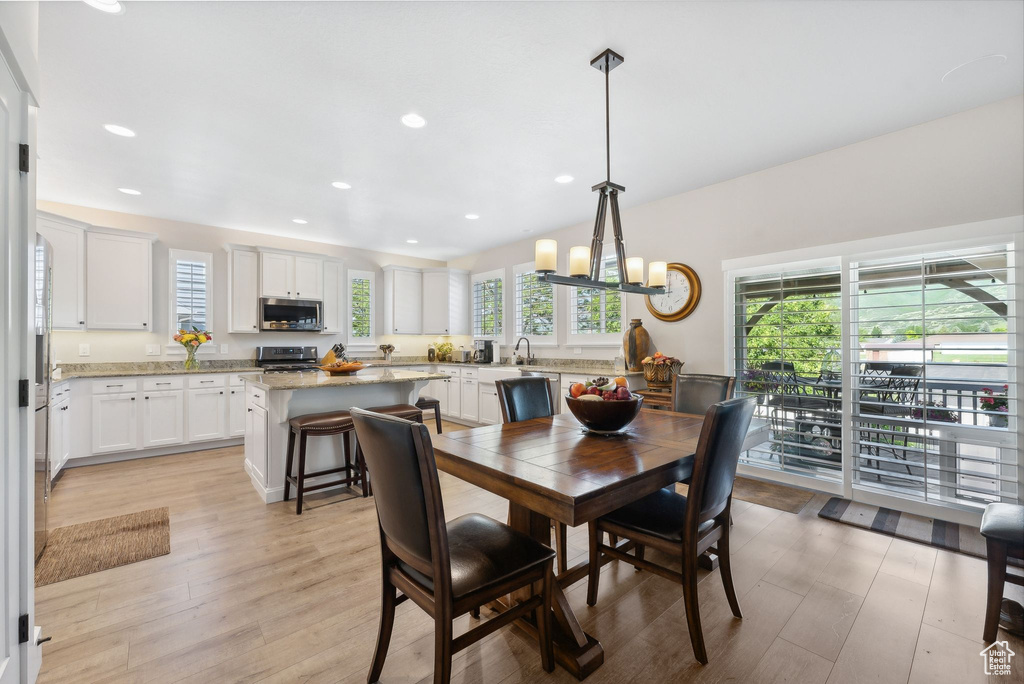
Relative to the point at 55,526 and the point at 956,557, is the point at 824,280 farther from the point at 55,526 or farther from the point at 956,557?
the point at 55,526

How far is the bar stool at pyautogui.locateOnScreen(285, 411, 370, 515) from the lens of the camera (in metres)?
3.01

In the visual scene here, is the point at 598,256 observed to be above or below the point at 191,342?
above

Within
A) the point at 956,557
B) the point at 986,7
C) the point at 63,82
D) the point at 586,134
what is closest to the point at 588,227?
the point at 586,134

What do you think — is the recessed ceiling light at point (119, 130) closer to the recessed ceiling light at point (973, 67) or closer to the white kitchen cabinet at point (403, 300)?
the white kitchen cabinet at point (403, 300)

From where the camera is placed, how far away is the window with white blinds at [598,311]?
15.8ft

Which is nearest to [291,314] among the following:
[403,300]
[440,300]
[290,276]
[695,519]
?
[290,276]

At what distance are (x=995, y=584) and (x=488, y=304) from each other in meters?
5.85

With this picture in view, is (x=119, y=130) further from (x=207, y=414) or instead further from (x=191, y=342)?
(x=207, y=414)

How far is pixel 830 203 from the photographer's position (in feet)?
10.8

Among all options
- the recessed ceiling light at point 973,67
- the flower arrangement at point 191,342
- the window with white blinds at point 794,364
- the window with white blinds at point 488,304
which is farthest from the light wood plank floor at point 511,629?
the window with white blinds at point 488,304

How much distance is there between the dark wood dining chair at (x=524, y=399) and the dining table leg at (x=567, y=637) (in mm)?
714

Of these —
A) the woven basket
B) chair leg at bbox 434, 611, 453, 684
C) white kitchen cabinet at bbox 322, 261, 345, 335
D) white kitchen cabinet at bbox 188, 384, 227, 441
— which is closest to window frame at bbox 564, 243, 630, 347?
the woven basket

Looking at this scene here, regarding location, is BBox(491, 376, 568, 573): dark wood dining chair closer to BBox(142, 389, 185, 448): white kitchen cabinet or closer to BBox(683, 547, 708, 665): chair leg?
BBox(683, 547, 708, 665): chair leg

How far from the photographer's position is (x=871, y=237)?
311 cm
